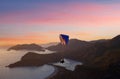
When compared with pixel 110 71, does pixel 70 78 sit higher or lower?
lower

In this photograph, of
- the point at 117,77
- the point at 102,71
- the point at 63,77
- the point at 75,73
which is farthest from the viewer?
the point at 63,77

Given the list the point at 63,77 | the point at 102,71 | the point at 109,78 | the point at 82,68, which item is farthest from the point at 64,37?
the point at 63,77

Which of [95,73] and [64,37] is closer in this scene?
[64,37]

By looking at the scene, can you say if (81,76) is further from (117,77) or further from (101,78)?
(117,77)

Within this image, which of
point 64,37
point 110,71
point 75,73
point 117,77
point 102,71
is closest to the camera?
point 64,37

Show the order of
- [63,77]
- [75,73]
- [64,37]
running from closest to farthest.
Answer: [64,37] < [75,73] < [63,77]

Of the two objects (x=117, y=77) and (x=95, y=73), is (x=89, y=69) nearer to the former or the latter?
(x=95, y=73)

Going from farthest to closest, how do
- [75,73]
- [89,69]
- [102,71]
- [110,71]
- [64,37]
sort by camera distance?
1. [75,73]
2. [89,69]
3. [102,71]
4. [110,71]
5. [64,37]

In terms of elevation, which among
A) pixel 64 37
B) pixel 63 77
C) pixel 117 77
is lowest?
pixel 63 77

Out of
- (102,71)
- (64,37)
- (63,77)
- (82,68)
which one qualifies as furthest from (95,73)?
(64,37)
